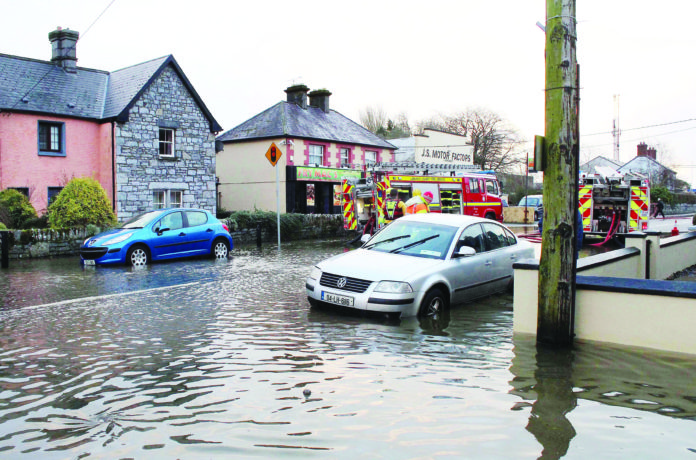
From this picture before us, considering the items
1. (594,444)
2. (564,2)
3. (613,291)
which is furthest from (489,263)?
(594,444)

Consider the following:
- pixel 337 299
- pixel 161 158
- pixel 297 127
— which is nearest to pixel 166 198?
pixel 161 158

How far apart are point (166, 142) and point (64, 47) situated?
19.8ft

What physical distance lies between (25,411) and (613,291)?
5.56 metres

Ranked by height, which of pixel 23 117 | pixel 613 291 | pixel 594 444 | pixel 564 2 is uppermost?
pixel 23 117

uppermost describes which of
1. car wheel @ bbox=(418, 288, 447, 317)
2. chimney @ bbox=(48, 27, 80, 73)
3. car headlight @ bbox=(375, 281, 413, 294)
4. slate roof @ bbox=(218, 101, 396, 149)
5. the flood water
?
chimney @ bbox=(48, 27, 80, 73)

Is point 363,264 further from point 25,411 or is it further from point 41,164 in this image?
point 41,164

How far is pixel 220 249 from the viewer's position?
17.3 m

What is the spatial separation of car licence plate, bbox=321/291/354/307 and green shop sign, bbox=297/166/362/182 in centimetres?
2575

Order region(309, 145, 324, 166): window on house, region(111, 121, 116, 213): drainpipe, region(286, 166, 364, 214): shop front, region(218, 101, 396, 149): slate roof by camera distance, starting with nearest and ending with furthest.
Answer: region(111, 121, 116, 213): drainpipe < region(286, 166, 364, 214): shop front < region(218, 101, 396, 149): slate roof < region(309, 145, 324, 166): window on house

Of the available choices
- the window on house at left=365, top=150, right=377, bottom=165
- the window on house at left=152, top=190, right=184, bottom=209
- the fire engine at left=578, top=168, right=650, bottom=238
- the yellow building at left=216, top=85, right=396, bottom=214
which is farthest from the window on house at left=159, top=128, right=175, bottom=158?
the fire engine at left=578, top=168, right=650, bottom=238

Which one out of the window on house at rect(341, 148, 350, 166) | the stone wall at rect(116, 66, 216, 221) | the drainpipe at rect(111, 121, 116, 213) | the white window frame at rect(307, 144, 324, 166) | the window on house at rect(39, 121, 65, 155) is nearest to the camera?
the window on house at rect(39, 121, 65, 155)

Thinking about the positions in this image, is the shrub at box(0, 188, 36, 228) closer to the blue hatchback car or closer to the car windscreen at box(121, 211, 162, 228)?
the car windscreen at box(121, 211, 162, 228)

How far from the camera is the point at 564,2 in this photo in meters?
6.40

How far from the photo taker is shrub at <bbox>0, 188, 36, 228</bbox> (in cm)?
1973
